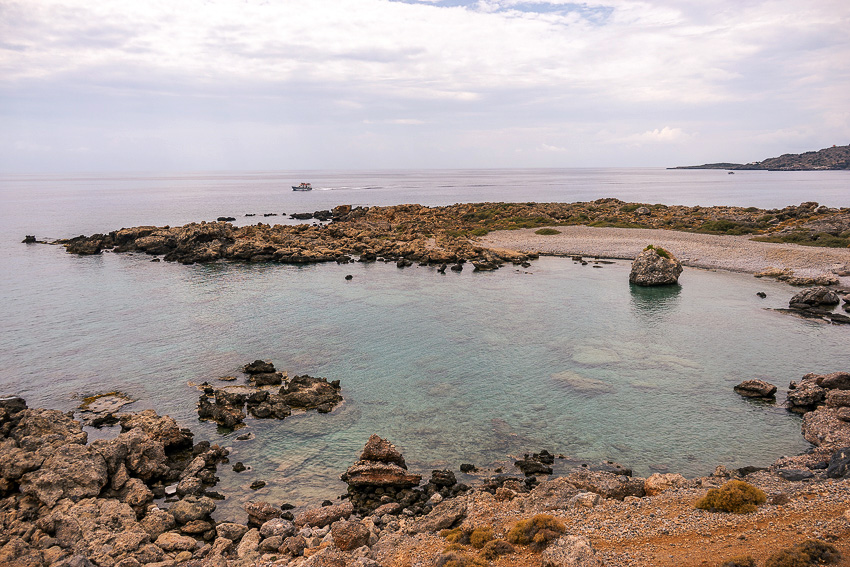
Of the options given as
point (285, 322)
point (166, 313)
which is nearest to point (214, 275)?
point (166, 313)

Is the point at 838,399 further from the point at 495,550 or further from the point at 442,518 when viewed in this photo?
the point at 442,518

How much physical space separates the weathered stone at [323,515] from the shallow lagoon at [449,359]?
234 cm

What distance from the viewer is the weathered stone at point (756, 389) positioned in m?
31.9

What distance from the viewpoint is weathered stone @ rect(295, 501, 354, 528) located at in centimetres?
2053

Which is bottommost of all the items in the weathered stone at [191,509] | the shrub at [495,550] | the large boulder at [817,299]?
the weathered stone at [191,509]

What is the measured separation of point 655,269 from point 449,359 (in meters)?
35.5

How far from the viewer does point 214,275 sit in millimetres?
72562

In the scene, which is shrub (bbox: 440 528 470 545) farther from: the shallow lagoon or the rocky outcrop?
the shallow lagoon

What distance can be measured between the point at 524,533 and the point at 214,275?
6667 cm

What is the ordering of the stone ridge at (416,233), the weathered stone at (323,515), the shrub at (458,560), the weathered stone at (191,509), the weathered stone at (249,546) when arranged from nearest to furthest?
the shrub at (458,560) < the weathered stone at (249,546) < the weathered stone at (323,515) < the weathered stone at (191,509) < the stone ridge at (416,233)

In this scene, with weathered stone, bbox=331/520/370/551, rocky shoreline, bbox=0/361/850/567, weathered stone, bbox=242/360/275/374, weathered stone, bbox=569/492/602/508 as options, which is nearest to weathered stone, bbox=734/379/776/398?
rocky shoreline, bbox=0/361/850/567

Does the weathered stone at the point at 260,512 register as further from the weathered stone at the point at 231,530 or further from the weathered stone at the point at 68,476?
the weathered stone at the point at 68,476

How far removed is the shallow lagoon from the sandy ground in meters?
7.71

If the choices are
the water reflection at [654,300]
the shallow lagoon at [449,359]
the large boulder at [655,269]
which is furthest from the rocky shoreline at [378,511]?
the large boulder at [655,269]
